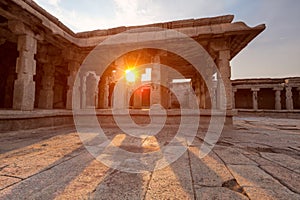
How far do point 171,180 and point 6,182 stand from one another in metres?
1.41

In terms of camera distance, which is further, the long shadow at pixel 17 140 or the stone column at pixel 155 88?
the stone column at pixel 155 88

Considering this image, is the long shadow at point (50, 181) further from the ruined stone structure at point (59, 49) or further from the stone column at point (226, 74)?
the stone column at point (226, 74)

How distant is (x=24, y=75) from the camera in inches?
189

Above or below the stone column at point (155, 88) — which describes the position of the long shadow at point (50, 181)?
below

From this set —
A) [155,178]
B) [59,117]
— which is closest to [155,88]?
[59,117]

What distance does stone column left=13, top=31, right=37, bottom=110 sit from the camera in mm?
4723

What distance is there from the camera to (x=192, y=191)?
1.23 m

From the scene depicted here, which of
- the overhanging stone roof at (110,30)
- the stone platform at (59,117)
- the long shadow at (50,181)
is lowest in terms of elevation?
the long shadow at (50,181)

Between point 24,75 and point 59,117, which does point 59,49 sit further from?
point 59,117

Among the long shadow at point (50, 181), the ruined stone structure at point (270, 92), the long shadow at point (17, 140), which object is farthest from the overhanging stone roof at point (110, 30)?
the ruined stone structure at point (270, 92)

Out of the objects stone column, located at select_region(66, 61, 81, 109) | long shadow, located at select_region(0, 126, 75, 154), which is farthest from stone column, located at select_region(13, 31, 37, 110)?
stone column, located at select_region(66, 61, 81, 109)

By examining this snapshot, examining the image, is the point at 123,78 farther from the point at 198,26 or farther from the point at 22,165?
the point at 22,165

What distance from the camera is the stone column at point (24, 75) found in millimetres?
4723

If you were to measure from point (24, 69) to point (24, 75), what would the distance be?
0.60ft
